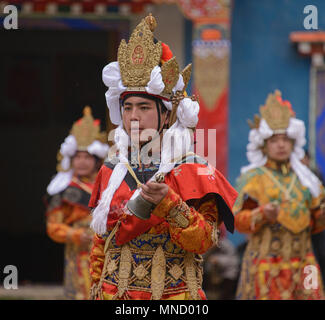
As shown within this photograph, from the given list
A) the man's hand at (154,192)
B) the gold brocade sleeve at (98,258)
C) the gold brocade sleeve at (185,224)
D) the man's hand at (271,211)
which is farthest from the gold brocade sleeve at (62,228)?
the man's hand at (154,192)

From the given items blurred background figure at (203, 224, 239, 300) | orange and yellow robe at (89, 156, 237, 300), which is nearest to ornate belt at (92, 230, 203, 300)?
orange and yellow robe at (89, 156, 237, 300)

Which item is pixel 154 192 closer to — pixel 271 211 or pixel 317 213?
pixel 271 211

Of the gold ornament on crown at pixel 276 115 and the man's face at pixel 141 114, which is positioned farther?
the gold ornament on crown at pixel 276 115

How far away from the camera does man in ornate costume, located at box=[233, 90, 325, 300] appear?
6.11 metres

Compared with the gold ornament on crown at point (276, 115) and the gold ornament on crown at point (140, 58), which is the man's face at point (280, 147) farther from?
the gold ornament on crown at point (140, 58)

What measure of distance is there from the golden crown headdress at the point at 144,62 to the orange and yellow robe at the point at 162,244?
42 centimetres

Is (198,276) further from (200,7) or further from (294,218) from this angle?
(200,7)

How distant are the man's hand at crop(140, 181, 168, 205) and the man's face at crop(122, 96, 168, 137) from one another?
0.43 metres

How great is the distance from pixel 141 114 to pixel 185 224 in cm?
61

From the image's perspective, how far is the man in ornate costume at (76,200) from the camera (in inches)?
273

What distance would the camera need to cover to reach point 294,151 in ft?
20.9

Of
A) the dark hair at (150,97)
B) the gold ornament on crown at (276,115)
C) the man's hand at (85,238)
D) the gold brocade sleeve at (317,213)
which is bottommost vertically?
the man's hand at (85,238)

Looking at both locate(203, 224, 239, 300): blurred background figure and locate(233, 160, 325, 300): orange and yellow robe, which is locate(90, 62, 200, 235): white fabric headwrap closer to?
locate(233, 160, 325, 300): orange and yellow robe

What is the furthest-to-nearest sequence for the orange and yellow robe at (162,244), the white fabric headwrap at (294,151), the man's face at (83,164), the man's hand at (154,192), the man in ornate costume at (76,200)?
the man's face at (83,164) < the man in ornate costume at (76,200) < the white fabric headwrap at (294,151) < the orange and yellow robe at (162,244) < the man's hand at (154,192)
